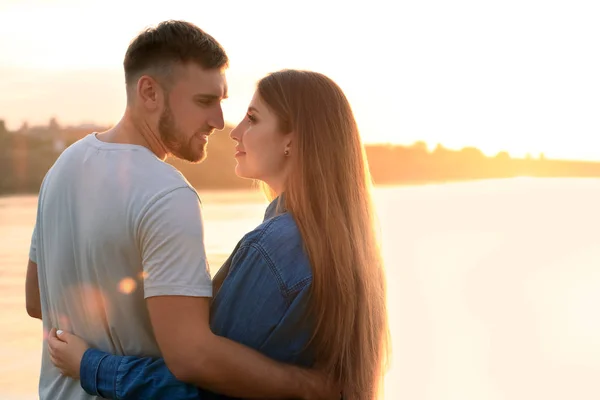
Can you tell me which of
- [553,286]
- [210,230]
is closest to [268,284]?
[553,286]

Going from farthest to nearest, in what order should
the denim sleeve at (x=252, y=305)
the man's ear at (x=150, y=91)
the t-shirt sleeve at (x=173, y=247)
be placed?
the man's ear at (x=150, y=91) < the denim sleeve at (x=252, y=305) < the t-shirt sleeve at (x=173, y=247)

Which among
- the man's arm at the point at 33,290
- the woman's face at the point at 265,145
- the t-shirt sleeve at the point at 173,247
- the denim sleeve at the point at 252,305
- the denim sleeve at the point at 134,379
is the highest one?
the woman's face at the point at 265,145

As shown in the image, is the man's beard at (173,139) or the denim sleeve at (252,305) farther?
the man's beard at (173,139)

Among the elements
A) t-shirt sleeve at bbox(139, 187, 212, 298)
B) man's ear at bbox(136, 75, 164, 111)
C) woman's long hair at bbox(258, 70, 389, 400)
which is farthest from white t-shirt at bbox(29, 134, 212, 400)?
woman's long hair at bbox(258, 70, 389, 400)

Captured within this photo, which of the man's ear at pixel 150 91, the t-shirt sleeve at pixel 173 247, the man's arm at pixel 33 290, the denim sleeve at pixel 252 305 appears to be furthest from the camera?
the man's arm at pixel 33 290

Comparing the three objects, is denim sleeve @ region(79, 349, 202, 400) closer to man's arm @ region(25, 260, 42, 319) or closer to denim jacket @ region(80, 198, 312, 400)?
denim jacket @ region(80, 198, 312, 400)

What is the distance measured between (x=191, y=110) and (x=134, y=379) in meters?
0.78

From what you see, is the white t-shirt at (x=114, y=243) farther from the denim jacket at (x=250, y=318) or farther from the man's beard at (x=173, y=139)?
the man's beard at (x=173, y=139)

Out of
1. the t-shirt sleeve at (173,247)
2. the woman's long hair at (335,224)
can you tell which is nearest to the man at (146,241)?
the t-shirt sleeve at (173,247)

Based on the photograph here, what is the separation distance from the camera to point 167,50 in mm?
2371

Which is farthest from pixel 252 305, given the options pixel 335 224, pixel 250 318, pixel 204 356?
pixel 335 224

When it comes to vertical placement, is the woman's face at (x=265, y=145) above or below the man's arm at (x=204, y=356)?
above

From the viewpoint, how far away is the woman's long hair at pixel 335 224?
2.18 metres

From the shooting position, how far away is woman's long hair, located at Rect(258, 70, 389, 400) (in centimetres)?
218
